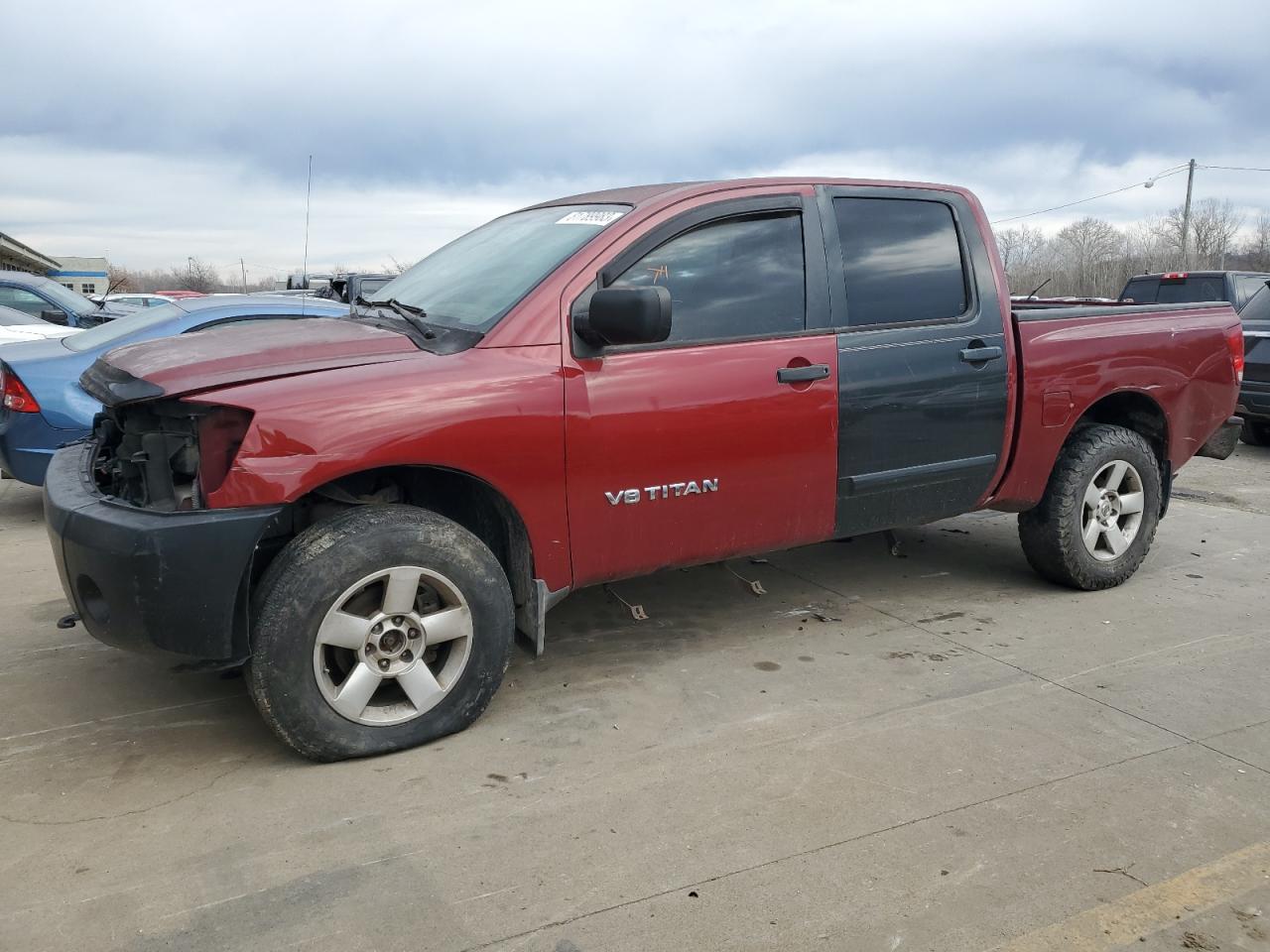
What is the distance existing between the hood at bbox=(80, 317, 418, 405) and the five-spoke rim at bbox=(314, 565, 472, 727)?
73cm

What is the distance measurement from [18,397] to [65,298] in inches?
277

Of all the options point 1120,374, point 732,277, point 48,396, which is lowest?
point 48,396

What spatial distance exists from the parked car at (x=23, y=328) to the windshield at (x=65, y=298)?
1838mm

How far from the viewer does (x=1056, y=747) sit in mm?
3426

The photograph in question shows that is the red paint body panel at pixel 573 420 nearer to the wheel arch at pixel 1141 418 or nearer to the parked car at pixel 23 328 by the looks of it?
the wheel arch at pixel 1141 418

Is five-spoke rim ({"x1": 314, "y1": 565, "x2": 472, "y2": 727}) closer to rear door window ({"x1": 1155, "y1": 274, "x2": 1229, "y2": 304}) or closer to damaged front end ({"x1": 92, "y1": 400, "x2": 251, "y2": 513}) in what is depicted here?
damaged front end ({"x1": 92, "y1": 400, "x2": 251, "y2": 513})

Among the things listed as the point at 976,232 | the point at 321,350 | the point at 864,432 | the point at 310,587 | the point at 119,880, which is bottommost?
the point at 119,880

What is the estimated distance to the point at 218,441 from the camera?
10.3 ft

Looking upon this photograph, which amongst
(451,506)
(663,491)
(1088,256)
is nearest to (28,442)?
(451,506)

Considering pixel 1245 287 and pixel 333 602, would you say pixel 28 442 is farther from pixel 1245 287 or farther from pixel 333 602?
pixel 1245 287

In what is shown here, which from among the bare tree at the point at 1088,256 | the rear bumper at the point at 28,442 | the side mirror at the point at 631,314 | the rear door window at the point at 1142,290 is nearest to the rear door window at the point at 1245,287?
the rear door window at the point at 1142,290

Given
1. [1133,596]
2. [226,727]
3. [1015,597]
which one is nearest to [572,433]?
[226,727]

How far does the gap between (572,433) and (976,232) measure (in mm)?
2349

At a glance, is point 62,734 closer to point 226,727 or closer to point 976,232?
point 226,727
